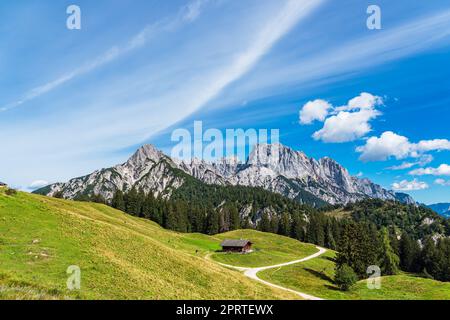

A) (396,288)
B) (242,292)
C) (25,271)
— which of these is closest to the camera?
(25,271)

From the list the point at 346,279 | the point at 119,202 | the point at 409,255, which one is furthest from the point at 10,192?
the point at 409,255

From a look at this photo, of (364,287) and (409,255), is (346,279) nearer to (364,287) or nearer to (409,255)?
(364,287)

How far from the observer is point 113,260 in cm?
3859

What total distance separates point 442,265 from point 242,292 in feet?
389

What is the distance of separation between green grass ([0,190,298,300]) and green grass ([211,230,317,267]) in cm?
3660

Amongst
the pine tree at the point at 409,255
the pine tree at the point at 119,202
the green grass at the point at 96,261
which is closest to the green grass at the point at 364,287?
the green grass at the point at 96,261

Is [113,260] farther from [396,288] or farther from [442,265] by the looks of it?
[442,265]

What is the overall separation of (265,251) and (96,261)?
2930 inches

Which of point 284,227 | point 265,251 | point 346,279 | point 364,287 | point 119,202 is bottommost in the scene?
point 265,251

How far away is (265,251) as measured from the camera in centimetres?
10406

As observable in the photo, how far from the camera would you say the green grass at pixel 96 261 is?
30.8 meters

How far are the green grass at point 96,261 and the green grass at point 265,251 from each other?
36.6 m

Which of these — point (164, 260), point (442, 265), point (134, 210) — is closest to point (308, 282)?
point (164, 260)
